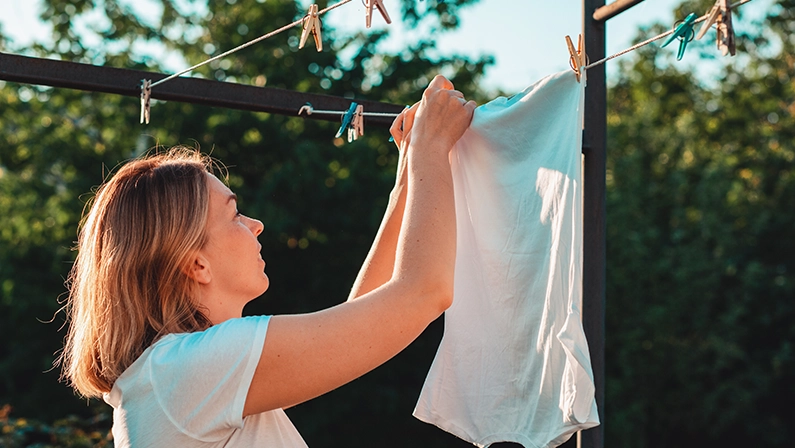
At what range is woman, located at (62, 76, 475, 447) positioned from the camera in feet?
4.09

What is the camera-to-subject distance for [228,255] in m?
1.44

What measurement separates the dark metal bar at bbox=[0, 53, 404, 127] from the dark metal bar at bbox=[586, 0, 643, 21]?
0.56m

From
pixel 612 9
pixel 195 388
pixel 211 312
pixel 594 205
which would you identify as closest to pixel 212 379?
pixel 195 388

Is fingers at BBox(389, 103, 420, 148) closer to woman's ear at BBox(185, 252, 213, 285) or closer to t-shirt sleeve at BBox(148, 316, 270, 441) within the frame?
woman's ear at BBox(185, 252, 213, 285)

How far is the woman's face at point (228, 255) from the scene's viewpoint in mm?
1431

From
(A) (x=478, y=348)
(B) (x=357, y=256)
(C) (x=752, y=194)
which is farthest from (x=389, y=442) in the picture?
(A) (x=478, y=348)

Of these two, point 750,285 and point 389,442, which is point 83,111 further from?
point 750,285

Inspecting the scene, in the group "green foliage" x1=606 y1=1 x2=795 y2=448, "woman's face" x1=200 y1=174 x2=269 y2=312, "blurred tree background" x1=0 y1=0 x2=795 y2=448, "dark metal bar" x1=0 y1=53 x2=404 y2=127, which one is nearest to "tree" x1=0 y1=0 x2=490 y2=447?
"blurred tree background" x1=0 y1=0 x2=795 y2=448

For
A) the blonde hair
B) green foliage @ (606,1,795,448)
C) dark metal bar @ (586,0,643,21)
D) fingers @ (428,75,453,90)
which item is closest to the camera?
the blonde hair

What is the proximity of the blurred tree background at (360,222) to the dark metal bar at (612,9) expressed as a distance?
210 inches

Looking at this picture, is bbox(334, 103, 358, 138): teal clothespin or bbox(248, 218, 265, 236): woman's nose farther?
bbox(334, 103, 358, 138): teal clothespin

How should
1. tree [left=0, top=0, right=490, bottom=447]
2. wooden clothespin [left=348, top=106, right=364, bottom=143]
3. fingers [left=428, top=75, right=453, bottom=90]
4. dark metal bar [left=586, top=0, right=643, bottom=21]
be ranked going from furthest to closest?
tree [left=0, top=0, right=490, bottom=447] → wooden clothespin [left=348, top=106, right=364, bottom=143] → dark metal bar [left=586, top=0, right=643, bottom=21] → fingers [left=428, top=75, right=453, bottom=90]

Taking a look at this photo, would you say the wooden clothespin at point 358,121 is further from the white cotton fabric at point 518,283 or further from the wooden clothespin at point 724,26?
the wooden clothespin at point 724,26

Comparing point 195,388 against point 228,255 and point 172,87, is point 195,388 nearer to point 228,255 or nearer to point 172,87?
point 228,255
